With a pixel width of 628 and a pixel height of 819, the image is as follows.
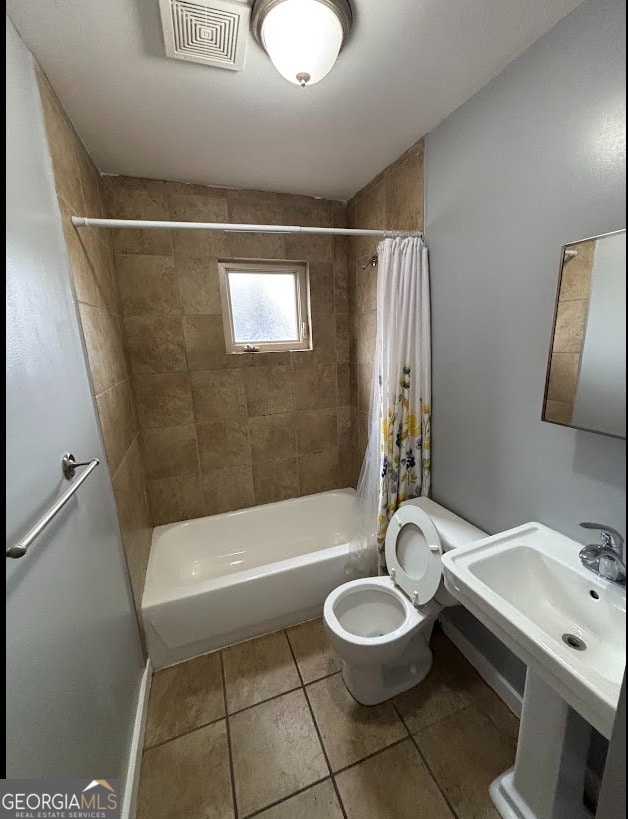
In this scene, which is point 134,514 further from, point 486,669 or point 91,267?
point 486,669

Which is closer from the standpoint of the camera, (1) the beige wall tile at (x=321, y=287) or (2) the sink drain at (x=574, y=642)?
(2) the sink drain at (x=574, y=642)

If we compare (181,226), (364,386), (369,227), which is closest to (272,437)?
(364,386)

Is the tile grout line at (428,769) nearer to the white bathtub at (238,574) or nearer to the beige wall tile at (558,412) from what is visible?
the white bathtub at (238,574)

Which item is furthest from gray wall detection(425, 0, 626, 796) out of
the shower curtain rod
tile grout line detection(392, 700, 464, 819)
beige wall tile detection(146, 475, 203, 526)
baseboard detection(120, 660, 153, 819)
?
beige wall tile detection(146, 475, 203, 526)

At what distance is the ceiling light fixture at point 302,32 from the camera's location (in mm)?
864

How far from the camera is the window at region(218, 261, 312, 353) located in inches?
83.0

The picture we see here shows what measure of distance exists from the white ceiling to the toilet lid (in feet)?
5.50

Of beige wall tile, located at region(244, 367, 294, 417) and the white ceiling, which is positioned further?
beige wall tile, located at region(244, 367, 294, 417)

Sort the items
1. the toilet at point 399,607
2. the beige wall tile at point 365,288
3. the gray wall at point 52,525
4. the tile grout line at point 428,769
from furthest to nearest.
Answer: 1. the beige wall tile at point 365,288
2. the toilet at point 399,607
3. the tile grout line at point 428,769
4. the gray wall at point 52,525

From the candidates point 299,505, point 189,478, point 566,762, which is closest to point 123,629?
point 189,478

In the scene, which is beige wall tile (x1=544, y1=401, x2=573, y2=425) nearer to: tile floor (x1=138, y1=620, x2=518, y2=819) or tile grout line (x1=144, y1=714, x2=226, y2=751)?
tile floor (x1=138, y1=620, x2=518, y2=819)

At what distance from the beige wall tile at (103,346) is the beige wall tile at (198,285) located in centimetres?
41

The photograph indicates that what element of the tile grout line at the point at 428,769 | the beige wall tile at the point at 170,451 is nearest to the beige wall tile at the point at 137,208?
the beige wall tile at the point at 170,451

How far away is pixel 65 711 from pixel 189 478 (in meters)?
1.43
